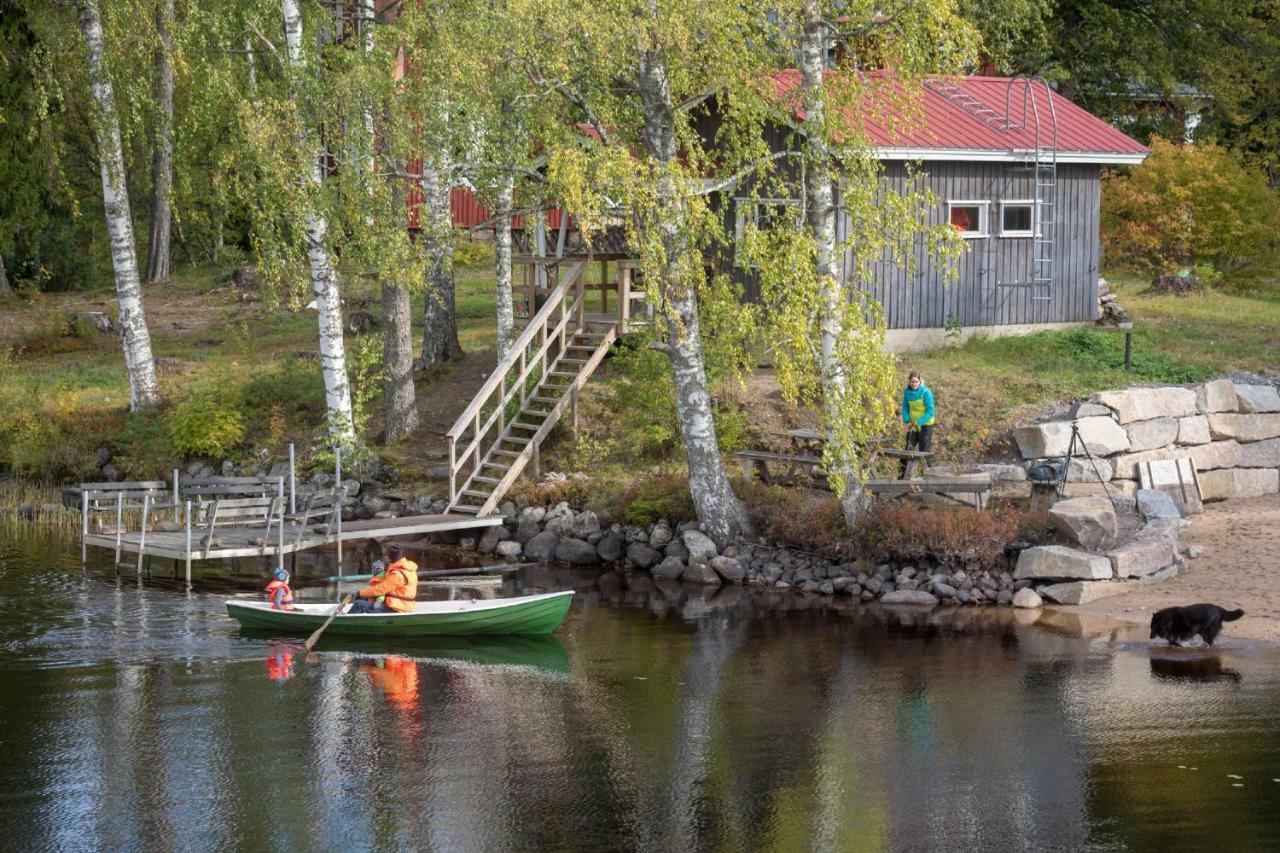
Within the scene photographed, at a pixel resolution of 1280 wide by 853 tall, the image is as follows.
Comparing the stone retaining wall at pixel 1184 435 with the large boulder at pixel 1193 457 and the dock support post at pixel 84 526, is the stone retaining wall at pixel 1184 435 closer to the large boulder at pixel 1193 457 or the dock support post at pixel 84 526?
the large boulder at pixel 1193 457

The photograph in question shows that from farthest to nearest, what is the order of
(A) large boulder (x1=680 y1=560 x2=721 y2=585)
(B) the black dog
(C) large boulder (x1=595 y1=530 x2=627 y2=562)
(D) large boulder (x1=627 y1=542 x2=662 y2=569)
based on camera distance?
1. (C) large boulder (x1=595 y1=530 x2=627 y2=562)
2. (D) large boulder (x1=627 y1=542 x2=662 y2=569)
3. (A) large boulder (x1=680 y1=560 x2=721 y2=585)
4. (B) the black dog

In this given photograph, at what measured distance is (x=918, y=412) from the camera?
23266 mm

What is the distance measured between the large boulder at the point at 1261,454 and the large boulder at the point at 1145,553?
5.07m

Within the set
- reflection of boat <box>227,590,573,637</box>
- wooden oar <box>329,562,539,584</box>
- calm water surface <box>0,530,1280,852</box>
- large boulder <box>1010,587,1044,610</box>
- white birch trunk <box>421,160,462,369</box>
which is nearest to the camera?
calm water surface <box>0,530,1280,852</box>

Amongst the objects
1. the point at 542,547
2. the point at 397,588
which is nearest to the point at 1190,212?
the point at 542,547

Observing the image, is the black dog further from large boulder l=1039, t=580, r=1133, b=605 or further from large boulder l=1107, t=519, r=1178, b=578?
large boulder l=1107, t=519, r=1178, b=578

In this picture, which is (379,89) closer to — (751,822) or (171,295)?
(751,822)

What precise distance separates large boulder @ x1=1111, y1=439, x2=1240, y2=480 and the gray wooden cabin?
18.0 ft

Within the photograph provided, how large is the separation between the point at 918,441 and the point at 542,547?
6.13 metres

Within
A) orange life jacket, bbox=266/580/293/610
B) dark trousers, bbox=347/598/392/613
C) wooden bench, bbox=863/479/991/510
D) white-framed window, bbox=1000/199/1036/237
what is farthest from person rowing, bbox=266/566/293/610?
white-framed window, bbox=1000/199/1036/237

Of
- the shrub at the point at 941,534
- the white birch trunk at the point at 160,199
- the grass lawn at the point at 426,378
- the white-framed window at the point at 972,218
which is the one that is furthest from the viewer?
the white birch trunk at the point at 160,199

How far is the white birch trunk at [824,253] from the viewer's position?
2098 centimetres

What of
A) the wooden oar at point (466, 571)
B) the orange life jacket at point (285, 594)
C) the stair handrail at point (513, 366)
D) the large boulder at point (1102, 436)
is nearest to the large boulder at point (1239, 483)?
the large boulder at point (1102, 436)

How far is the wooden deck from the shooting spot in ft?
73.5
